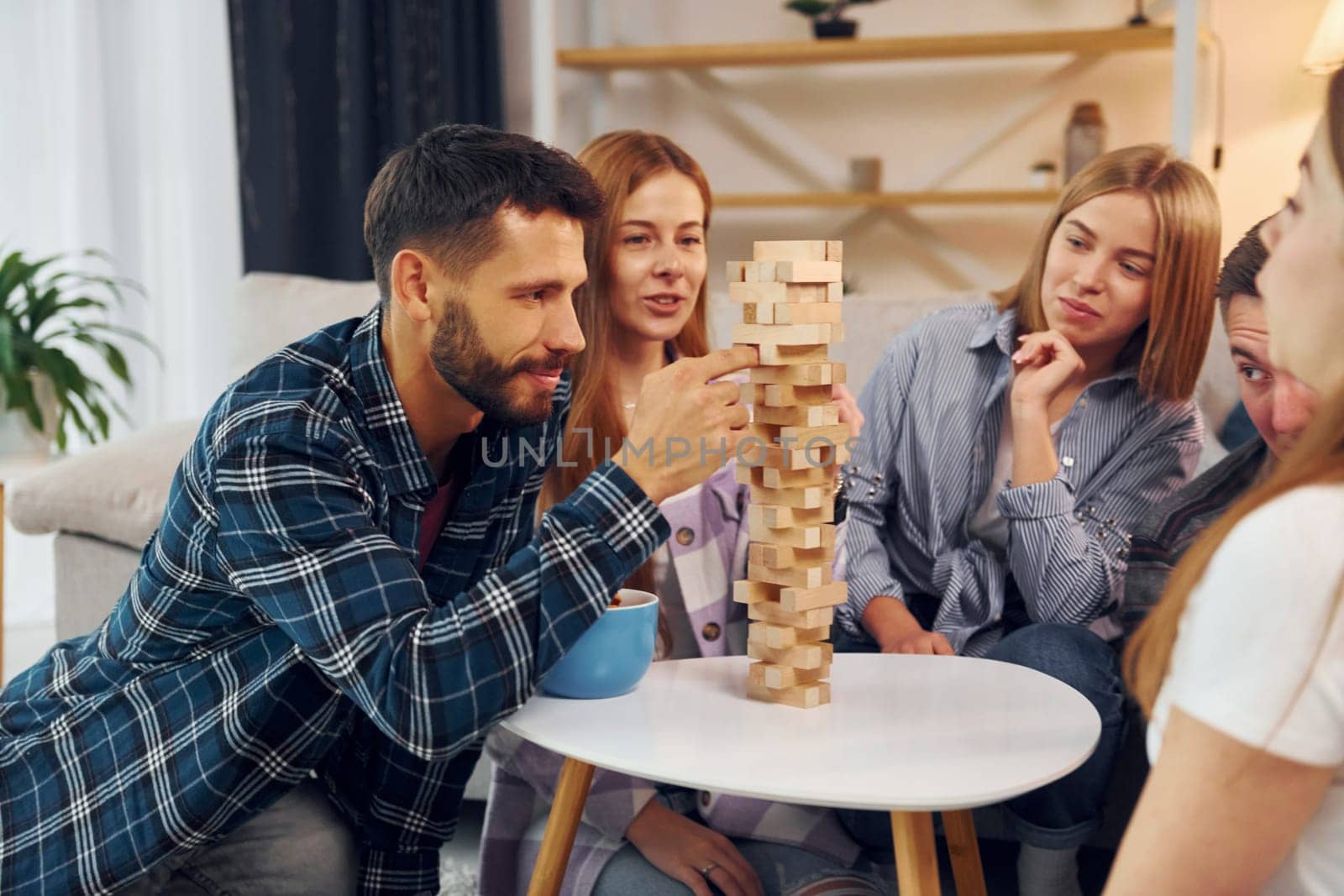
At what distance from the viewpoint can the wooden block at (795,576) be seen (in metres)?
1.07

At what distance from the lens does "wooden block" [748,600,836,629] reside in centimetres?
108

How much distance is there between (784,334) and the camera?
1050 millimetres

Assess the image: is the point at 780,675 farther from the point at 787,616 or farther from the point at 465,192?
the point at 465,192

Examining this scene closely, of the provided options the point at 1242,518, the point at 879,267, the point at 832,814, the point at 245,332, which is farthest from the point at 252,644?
the point at 879,267

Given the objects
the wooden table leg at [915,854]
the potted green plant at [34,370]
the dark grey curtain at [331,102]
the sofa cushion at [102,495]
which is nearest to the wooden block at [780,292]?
the wooden table leg at [915,854]

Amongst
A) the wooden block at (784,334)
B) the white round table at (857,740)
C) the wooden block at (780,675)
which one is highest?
the wooden block at (784,334)

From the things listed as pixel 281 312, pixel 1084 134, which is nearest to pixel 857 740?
pixel 281 312

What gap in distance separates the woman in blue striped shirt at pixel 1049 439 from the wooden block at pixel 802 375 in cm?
48

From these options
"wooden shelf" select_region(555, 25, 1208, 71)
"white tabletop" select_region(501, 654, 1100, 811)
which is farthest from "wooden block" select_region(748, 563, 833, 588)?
"wooden shelf" select_region(555, 25, 1208, 71)

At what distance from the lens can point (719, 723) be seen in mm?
1035

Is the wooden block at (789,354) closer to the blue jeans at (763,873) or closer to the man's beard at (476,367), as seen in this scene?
the man's beard at (476,367)

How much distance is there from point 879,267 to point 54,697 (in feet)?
9.56

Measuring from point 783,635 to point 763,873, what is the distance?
19.0 inches

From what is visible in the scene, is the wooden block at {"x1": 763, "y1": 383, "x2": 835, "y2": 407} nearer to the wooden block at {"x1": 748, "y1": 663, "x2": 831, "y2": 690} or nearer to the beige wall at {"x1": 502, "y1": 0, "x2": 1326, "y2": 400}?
the wooden block at {"x1": 748, "y1": 663, "x2": 831, "y2": 690}
